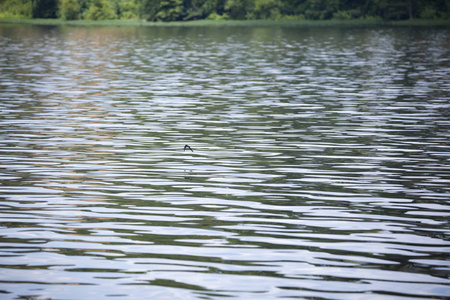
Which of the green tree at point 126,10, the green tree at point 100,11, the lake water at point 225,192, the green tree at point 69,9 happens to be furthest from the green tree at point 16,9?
the lake water at point 225,192

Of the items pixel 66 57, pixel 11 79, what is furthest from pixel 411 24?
pixel 11 79

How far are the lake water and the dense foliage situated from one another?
292 feet

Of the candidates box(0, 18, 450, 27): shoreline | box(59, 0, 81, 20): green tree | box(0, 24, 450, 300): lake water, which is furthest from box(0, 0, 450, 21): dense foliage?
box(0, 24, 450, 300): lake water

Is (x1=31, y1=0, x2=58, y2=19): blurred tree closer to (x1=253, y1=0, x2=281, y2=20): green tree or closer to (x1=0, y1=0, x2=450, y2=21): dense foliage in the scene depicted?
(x1=0, y1=0, x2=450, y2=21): dense foliage

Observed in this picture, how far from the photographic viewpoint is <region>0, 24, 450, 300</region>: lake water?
30.6 ft

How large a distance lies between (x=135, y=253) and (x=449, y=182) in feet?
22.5

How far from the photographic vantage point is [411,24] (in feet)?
353

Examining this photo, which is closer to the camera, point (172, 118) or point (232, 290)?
point (232, 290)

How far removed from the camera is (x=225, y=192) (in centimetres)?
1373

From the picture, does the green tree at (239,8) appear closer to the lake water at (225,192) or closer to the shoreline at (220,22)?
the shoreline at (220,22)

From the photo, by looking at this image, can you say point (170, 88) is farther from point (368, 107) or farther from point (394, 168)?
point (394, 168)

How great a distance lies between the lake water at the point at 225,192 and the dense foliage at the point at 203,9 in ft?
292

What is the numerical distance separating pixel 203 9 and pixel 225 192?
4467 inches

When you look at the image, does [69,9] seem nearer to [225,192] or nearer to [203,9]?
[203,9]
